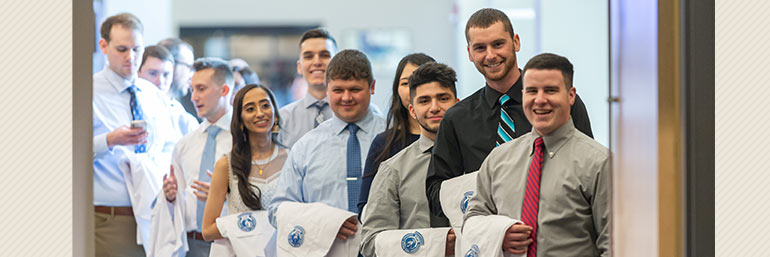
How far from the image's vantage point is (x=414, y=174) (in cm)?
298

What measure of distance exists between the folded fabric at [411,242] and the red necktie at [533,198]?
0.38 m

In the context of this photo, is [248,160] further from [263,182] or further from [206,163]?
[206,163]

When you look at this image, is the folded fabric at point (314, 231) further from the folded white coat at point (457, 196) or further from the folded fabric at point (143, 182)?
the folded fabric at point (143, 182)

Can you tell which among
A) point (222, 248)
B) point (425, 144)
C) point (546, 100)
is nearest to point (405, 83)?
point (425, 144)

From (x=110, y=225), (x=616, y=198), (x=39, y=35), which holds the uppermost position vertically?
(x=39, y=35)

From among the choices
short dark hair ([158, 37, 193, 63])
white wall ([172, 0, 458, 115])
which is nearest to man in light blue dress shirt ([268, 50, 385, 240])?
white wall ([172, 0, 458, 115])

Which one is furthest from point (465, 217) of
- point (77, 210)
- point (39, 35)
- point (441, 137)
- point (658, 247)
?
point (39, 35)

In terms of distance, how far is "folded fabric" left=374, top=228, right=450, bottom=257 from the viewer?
9.18 ft

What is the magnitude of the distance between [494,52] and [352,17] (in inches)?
77.0

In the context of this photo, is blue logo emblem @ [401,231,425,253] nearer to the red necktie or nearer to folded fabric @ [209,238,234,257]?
the red necktie

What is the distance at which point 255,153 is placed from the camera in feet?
11.5

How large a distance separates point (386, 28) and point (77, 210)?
2372 mm

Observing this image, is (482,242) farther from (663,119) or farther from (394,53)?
(394,53)

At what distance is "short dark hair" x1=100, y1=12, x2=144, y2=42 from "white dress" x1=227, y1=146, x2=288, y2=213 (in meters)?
0.80
